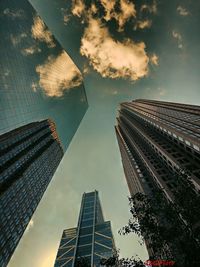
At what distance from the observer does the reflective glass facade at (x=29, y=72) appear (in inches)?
3278

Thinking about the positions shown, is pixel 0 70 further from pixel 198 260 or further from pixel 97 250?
pixel 97 250

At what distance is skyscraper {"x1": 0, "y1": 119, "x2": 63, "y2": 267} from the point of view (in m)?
83.2

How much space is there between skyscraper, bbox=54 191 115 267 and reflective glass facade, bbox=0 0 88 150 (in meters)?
76.0

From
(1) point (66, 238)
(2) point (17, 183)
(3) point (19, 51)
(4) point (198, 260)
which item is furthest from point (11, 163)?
(4) point (198, 260)

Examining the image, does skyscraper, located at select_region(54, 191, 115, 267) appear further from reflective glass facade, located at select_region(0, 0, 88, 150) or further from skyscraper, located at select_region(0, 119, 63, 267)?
reflective glass facade, located at select_region(0, 0, 88, 150)

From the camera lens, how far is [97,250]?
124 metres

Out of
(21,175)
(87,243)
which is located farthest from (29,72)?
(87,243)

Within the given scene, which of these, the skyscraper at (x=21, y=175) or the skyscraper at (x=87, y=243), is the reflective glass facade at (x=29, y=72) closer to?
the skyscraper at (x=21, y=175)

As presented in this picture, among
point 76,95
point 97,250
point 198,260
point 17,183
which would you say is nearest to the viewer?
point 198,260

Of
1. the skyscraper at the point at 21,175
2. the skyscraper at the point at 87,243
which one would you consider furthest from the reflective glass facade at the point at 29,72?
the skyscraper at the point at 87,243

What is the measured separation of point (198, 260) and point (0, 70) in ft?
276

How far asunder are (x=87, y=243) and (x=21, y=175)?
6936 cm

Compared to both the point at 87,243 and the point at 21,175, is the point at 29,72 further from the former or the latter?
the point at 87,243

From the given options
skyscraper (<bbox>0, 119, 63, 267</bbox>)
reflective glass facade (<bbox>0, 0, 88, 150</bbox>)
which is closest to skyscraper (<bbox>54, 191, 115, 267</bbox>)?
skyscraper (<bbox>0, 119, 63, 267</bbox>)
